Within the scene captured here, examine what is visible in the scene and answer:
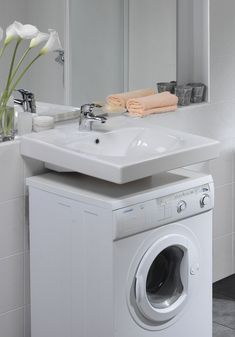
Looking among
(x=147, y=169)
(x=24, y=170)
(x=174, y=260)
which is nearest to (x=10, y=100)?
(x=24, y=170)

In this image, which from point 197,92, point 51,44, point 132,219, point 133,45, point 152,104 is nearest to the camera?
point 132,219

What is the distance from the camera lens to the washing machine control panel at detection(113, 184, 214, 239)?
284 centimetres

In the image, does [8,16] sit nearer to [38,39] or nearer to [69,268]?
[38,39]

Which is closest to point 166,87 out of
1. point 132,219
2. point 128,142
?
point 128,142

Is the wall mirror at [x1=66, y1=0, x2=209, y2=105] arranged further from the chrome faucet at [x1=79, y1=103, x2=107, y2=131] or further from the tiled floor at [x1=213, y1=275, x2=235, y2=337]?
the tiled floor at [x1=213, y1=275, x2=235, y2=337]

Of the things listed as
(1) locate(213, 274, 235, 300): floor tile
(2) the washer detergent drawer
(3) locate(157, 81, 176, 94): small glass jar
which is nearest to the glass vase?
(2) the washer detergent drawer

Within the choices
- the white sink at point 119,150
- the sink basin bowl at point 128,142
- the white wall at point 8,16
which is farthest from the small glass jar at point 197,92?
the white wall at point 8,16

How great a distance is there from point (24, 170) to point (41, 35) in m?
0.53

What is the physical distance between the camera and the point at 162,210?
2988 mm

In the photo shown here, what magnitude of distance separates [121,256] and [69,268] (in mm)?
264

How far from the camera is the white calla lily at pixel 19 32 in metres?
3.01

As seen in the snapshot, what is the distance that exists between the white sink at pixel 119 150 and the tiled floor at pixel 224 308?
97cm

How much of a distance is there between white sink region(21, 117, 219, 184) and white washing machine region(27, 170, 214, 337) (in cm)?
11

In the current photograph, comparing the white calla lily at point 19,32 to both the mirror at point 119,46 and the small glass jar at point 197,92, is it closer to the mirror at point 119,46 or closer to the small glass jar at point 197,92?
the mirror at point 119,46
